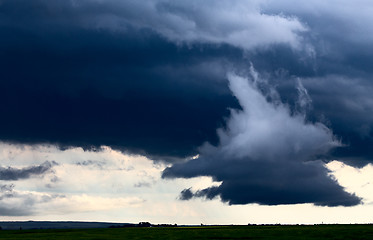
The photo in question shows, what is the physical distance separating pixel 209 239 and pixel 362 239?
146ft

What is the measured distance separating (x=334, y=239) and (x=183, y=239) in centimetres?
4415

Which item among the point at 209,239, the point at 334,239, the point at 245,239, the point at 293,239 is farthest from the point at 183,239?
the point at 334,239

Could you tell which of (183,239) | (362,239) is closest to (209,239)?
(183,239)

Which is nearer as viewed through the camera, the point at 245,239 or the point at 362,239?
the point at 362,239

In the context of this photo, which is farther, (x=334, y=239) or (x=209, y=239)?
(x=209, y=239)

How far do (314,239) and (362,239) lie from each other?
1417cm

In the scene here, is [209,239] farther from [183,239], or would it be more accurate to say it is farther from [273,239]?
[273,239]

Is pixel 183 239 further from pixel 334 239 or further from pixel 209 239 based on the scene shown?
pixel 334 239

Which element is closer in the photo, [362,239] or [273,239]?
[362,239]

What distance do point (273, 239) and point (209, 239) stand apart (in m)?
19.3

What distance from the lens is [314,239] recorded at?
6255 inches

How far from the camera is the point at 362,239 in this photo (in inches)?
5920

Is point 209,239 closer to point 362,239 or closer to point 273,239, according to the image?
point 273,239

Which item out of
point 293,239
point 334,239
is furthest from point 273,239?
point 334,239
